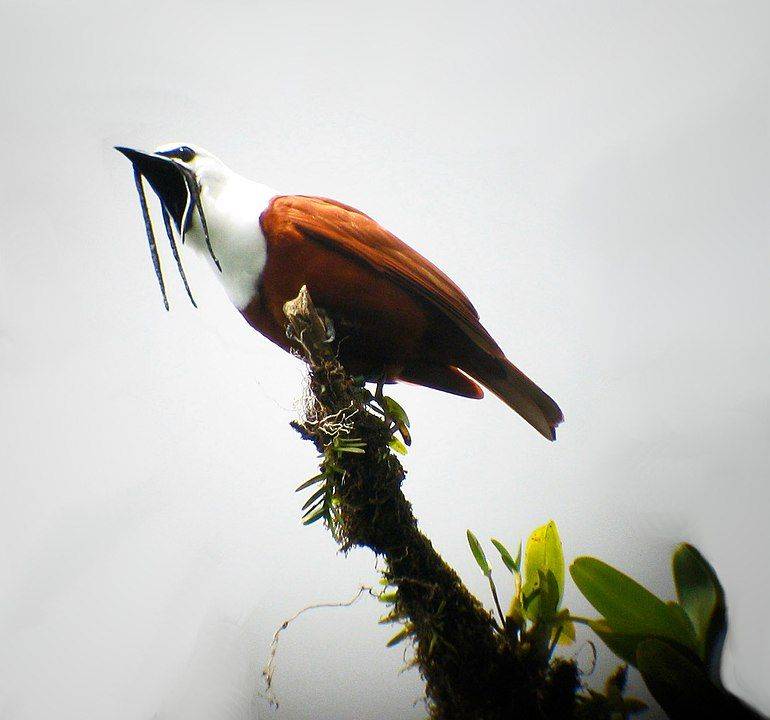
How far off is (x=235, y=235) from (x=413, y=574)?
26.7 inches

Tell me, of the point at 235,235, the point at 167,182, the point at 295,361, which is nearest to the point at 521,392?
the point at 295,361

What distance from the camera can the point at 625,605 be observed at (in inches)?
42.2

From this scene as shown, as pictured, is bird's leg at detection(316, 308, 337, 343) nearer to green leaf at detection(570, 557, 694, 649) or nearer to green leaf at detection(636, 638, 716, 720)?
green leaf at detection(570, 557, 694, 649)

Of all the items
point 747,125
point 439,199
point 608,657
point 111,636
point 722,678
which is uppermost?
point 747,125

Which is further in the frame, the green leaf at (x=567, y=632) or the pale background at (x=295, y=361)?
the pale background at (x=295, y=361)

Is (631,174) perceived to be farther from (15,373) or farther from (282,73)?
(15,373)

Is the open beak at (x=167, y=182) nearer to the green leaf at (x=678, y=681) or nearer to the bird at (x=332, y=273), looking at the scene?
the bird at (x=332, y=273)

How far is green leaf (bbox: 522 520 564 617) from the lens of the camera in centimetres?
111

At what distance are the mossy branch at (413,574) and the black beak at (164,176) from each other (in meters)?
0.32

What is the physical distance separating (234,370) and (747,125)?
1.25 metres

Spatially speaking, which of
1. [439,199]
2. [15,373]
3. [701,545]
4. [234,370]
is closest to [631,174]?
[439,199]

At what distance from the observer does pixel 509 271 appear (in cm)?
140

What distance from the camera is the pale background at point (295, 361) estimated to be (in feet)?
4.30

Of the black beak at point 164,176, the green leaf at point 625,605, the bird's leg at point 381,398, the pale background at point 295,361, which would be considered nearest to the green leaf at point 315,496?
the bird's leg at point 381,398
